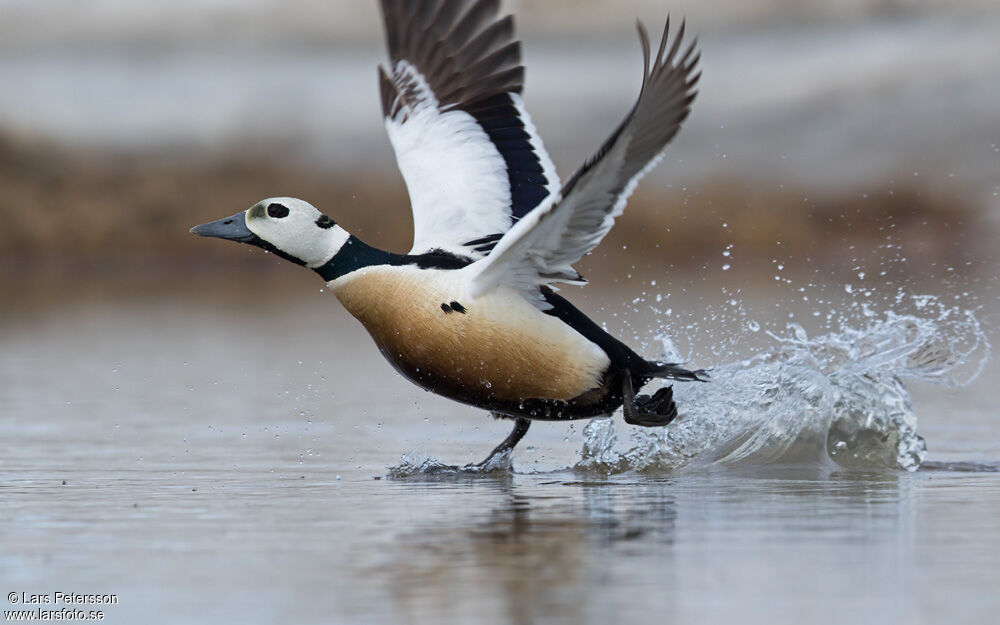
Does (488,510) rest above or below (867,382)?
below

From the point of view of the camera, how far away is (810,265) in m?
46.8

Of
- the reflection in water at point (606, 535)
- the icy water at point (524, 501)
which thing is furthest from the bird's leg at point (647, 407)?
the reflection in water at point (606, 535)

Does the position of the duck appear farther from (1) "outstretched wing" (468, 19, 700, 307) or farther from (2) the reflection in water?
(2) the reflection in water

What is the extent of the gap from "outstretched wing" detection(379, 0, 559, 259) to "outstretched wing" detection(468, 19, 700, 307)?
42.4 inches

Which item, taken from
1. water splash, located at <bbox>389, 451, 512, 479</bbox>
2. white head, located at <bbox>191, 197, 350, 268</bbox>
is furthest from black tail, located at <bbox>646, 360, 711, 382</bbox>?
white head, located at <bbox>191, 197, 350, 268</bbox>

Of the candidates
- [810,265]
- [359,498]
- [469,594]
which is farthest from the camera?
[810,265]

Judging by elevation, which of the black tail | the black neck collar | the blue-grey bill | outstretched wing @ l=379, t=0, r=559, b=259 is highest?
outstretched wing @ l=379, t=0, r=559, b=259

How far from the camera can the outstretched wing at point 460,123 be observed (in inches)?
361

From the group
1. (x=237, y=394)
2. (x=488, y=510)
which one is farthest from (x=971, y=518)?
(x=237, y=394)

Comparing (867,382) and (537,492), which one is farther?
(867,382)

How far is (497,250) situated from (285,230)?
3.77ft

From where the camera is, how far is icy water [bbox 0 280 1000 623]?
4977mm

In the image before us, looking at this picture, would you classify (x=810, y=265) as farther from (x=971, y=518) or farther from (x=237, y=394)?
(x=971, y=518)

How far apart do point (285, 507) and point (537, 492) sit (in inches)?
46.8
